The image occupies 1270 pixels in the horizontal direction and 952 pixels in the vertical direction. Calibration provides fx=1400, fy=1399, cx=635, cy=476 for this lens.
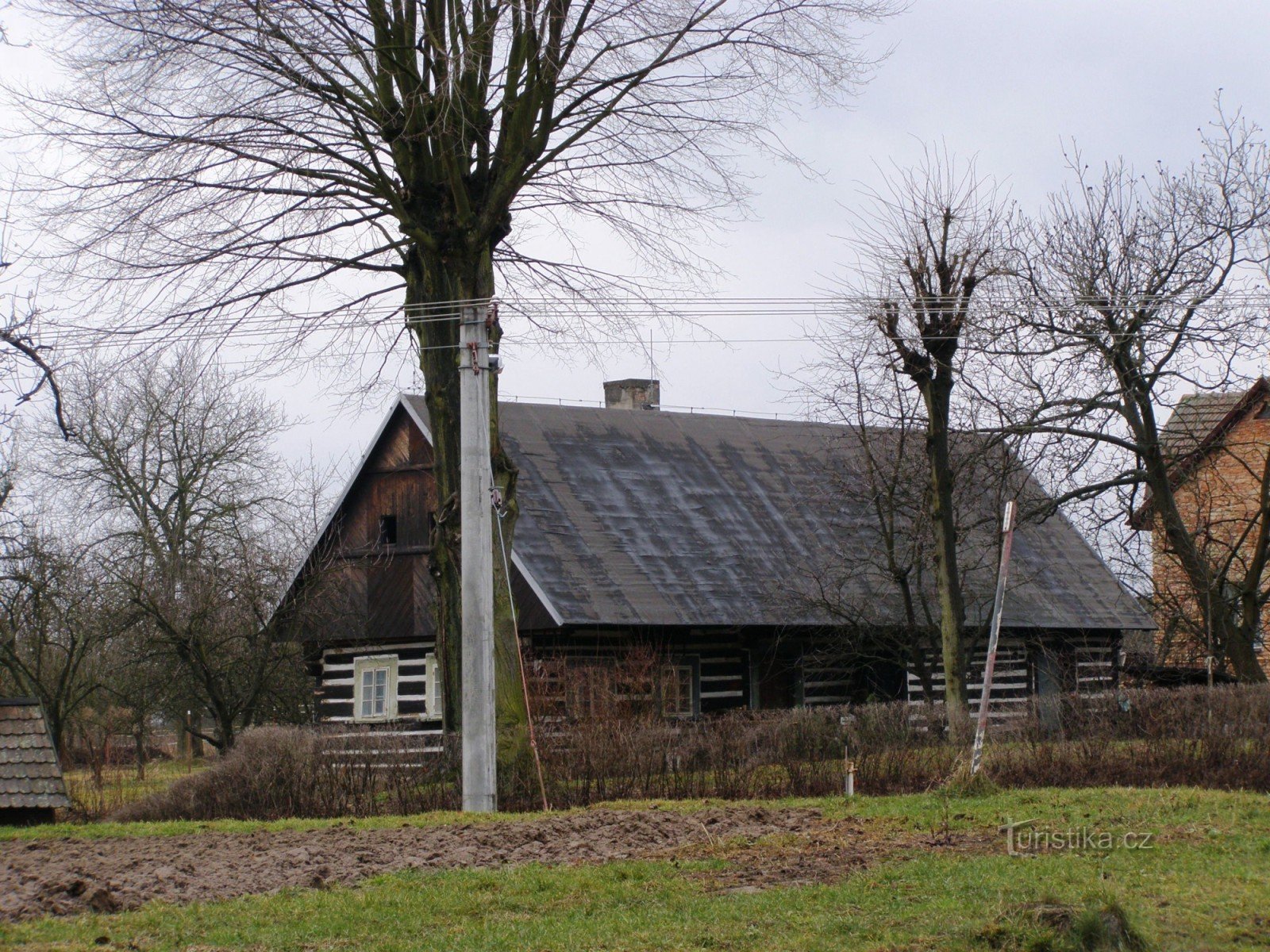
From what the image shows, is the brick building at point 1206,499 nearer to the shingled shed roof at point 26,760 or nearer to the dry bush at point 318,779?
the dry bush at point 318,779

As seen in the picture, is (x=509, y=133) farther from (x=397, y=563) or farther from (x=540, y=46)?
(x=397, y=563)

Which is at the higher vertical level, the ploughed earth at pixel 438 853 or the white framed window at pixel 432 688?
the white framed window at pixel 432 688

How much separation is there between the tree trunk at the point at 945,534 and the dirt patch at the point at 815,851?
768cm

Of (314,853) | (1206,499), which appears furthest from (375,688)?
(314,853)

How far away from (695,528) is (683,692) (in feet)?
10.7

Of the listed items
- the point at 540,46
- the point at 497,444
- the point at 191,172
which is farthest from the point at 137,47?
the point at 497,444

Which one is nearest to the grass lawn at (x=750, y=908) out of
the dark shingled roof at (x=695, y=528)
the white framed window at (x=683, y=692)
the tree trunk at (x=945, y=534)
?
the tree trunk at (x=945, y=534)

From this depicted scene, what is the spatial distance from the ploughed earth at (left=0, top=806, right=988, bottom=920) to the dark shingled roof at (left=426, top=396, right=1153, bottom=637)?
11.0 m

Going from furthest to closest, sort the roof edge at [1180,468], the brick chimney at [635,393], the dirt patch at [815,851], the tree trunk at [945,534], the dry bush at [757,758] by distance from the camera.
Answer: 1. the brick chimney at [635,393]
2. the roof edge at [1180,468]
3. the tree trunk at [945,534]
4. the dry bush at [757,758]
5. the dirt patch at [815,851]

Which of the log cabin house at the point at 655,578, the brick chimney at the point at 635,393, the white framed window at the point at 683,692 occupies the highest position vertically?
the brick chimney at the point at 635,393

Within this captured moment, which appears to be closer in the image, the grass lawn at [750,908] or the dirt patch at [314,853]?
the grass lawn at [750,908]

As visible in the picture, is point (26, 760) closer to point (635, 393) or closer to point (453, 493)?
point (453, 493)

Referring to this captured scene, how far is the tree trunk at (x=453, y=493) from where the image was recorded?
16.2m

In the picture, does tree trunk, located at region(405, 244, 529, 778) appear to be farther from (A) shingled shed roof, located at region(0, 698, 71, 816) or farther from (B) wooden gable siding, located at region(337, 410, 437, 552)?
(B) wooden gable siding, located at region(337, 410, 437, 552)
